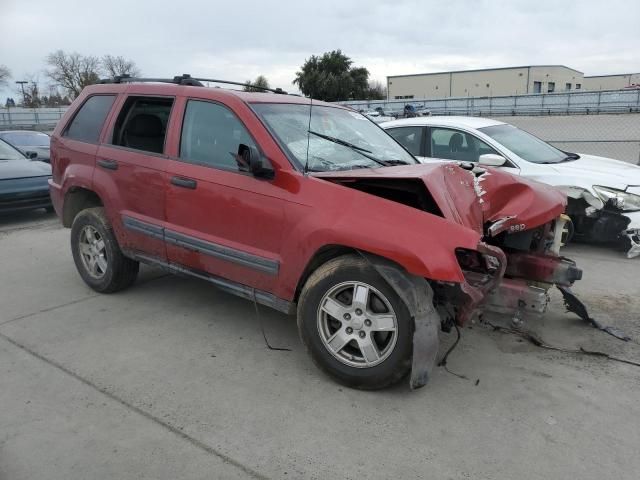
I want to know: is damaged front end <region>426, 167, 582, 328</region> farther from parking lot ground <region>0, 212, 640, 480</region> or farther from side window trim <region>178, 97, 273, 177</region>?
side window trim <region>178, 97, 273, 177</region>

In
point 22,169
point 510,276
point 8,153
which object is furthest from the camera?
point 8,153

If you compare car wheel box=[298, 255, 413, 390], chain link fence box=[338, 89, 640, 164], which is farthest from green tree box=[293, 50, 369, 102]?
car wheel box=[298, 255, 413, 390]

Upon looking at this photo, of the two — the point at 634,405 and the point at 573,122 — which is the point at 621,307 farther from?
the point at 573,122

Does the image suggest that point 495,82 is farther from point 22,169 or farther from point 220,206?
point 220,206

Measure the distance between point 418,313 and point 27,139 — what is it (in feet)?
42.9

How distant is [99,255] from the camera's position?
496cm

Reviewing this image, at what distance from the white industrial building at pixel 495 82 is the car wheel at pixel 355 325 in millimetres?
71253

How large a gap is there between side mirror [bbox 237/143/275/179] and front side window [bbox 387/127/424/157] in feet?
13.5

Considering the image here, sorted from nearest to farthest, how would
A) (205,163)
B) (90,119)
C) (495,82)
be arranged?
1. (205,163)
2. (90,119)
3. (495,82)

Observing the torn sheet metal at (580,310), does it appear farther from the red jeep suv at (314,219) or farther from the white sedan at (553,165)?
the white sedan at (553,165)

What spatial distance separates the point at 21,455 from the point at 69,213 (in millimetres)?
2978

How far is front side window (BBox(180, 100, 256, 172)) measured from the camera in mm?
3850

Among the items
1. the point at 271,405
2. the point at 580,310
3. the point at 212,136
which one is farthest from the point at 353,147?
the point at 580,310

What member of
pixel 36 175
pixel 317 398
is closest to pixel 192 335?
pixel 317 398
